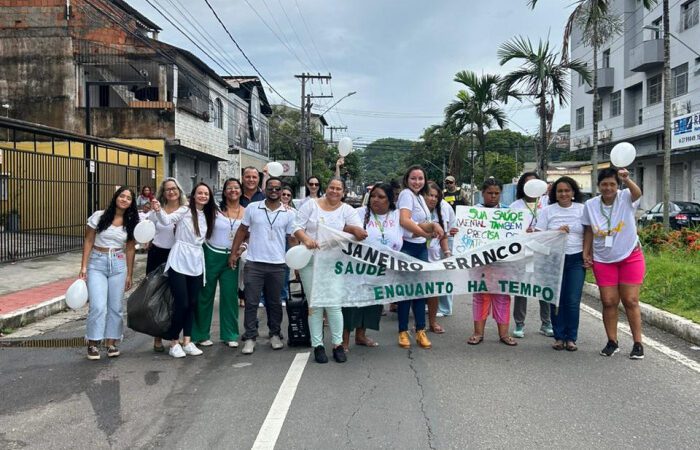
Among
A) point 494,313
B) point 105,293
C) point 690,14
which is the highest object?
point 690,14

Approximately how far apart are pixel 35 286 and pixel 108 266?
5253 mm

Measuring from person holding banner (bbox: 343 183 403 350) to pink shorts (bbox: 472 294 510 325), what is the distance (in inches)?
42.5

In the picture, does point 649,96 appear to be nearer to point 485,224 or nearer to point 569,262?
point 485,224

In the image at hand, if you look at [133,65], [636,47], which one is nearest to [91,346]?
[133,65]

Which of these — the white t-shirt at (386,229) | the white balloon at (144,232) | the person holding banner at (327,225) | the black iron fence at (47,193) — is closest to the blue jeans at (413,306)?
the white t-shirt at (386,229)

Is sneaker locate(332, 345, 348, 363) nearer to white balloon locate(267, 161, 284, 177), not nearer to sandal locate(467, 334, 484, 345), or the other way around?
sandal locate(467, 334, 484, 345)

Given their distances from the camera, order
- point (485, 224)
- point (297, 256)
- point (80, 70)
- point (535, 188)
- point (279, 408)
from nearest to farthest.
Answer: point (279, 408) < point (297, 256) < point (535, 188) < point (485, 224) < point (80, 70)

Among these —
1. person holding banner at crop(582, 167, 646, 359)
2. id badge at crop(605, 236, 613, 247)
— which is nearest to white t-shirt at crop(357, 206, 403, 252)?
person holding banner at crop(582, 167, 646, 359)

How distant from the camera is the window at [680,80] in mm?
27984

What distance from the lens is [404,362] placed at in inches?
226

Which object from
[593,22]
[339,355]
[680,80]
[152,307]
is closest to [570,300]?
[339,355]

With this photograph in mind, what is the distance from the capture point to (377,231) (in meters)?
6.18

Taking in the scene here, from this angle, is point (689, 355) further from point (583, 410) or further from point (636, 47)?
point (636, 47)

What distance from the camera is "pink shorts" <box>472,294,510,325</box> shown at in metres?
6.41
